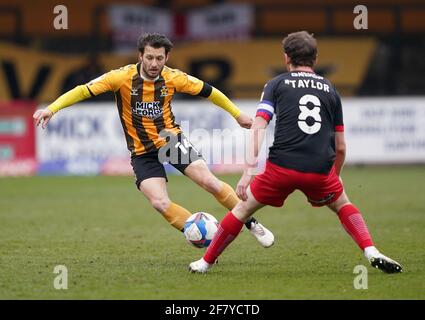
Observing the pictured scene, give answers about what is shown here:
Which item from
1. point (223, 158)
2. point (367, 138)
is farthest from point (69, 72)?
point (367, 138)

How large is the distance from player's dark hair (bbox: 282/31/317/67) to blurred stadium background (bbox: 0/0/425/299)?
1.72 meters

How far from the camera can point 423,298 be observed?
252 inches

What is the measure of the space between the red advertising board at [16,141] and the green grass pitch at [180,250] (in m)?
2.99

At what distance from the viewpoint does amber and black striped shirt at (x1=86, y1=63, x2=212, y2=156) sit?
8242 mm

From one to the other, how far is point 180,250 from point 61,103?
207cm

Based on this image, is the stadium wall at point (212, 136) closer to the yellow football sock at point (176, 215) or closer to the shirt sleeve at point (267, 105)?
the yellow football sock at point (176, 215)

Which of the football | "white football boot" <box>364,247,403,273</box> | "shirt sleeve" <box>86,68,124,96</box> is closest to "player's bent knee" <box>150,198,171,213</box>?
the football

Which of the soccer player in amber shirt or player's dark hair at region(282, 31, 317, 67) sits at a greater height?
player's dark hair at region(282, 31, 317, 67)

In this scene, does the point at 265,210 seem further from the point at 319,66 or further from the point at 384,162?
the point at 319,66

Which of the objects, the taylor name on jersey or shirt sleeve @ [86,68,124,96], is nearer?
the taylor name on jersey

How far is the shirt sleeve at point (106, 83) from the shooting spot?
26.4 feet

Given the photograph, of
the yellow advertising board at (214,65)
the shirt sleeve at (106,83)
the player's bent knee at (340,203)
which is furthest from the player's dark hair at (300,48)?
the yellow advertising board at (214,65)

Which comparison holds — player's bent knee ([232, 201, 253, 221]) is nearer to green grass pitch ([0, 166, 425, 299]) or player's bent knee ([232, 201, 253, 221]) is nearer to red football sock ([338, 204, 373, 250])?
green grass pitch ([0, 166, 425, 299])
